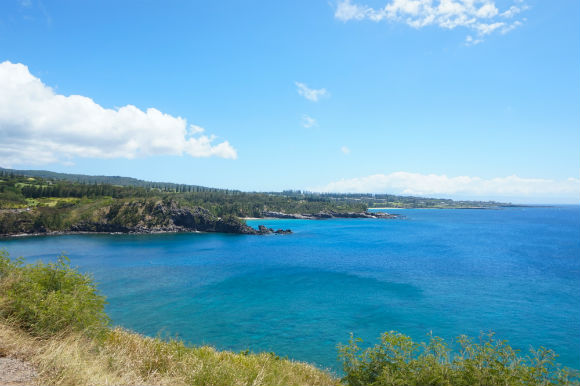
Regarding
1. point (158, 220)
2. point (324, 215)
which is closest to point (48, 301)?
point (158, 220)

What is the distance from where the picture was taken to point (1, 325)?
404 inches

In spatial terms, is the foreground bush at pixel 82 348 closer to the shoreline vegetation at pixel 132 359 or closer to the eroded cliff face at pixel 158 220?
the shoreline vegetation at pixel 132 359

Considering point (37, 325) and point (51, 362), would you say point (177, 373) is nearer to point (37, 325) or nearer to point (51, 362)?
point (51, 362)

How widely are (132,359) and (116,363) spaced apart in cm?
126

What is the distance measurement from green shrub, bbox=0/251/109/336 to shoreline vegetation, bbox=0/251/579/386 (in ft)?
0.14

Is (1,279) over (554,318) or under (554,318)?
over

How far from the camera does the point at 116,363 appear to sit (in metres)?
10.2

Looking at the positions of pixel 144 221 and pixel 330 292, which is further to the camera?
pixel 144 221

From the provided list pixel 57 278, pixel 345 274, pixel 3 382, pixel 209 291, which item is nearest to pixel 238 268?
pixel 209 291

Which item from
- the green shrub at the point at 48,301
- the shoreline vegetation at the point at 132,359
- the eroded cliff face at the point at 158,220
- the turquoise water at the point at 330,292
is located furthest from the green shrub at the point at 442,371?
the eroded cliff face at the point at 158,220

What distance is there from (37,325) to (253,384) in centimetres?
879

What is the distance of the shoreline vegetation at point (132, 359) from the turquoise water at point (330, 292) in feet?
46.1

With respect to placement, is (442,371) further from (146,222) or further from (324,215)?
(324,215)

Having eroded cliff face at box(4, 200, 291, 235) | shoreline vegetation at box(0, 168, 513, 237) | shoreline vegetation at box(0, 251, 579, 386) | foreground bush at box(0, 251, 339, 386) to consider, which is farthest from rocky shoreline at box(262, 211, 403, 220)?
shoreline vegetation at box(0, 251, 579, 386)
